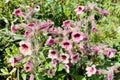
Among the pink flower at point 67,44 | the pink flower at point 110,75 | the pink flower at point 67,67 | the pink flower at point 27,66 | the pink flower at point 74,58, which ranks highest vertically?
the pink flower at point 67,44

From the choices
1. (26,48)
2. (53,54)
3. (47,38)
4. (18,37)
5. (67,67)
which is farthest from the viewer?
(18,37)

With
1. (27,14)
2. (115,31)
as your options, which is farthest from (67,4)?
(27,14)

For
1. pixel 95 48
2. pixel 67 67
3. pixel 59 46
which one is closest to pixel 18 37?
pixel 59 46

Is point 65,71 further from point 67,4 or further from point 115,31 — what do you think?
point 67,4

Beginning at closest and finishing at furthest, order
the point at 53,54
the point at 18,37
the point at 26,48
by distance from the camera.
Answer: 1. the point at 26,48
2. the point at 53,54
3. the point at 18,37

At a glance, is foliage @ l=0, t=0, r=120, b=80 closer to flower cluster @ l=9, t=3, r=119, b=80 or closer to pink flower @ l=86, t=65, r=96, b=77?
flower cluster @ l=9, t=3, r=119, b=80

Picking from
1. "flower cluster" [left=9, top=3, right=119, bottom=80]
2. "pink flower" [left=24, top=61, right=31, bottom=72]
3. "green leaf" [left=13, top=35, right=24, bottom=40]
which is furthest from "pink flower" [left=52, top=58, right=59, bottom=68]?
"green leaf" [left=13, top=35, right=24, bottom=40]

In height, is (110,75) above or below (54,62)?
below

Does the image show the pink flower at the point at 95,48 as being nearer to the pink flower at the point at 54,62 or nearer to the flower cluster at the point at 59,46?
the flower cluster at the point at 59,46

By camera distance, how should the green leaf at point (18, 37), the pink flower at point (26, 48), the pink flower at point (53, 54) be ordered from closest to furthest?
the pink flower at point (26, 48), the pink flower at point (53, 54), the green leaf at point (18, 37)

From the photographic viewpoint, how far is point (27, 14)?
3.45 metres

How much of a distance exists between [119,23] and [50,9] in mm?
940

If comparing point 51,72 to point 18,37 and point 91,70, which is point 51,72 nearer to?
point 91,70

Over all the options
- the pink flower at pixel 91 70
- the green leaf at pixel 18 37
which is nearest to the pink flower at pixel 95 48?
the pink flower at pixel 91 70
